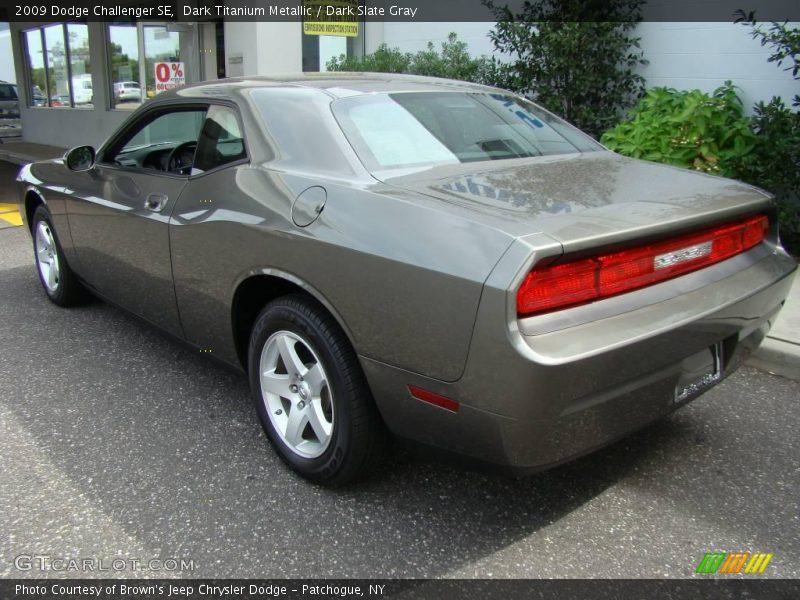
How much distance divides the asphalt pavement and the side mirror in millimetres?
1330

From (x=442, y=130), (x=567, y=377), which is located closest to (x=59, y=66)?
(x=442, y=130)

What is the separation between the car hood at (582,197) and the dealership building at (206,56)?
4233mm

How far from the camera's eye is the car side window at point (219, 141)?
313 cm

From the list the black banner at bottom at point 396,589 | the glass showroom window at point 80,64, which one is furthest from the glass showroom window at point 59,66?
the black banner at bottom at point 396,589

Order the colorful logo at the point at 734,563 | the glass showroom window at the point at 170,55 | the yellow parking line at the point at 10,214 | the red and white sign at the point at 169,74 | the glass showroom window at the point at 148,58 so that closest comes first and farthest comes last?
the colorful logo at the point at 734,563
the yellow parking line at the point at 10,214
the red and white sign at the point at 169,74
the glass showroom window at the point at 170,55
the glass showroom window at the point at 148,58

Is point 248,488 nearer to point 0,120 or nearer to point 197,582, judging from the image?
point 197,582

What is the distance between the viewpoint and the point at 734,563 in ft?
7.77

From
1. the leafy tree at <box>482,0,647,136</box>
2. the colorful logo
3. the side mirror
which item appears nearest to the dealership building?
the leafy tree at <box>482,0,647,136</box>

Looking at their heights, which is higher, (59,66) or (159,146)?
(59,66)

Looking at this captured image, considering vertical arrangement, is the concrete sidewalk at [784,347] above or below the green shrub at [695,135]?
below

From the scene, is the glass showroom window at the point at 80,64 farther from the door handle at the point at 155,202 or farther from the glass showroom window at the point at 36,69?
the door handle at the point at 155,202

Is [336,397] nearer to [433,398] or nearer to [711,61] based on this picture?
[433,398]

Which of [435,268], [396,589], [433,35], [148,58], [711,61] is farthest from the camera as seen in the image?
[148,58]

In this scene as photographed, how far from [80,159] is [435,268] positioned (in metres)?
3.03
